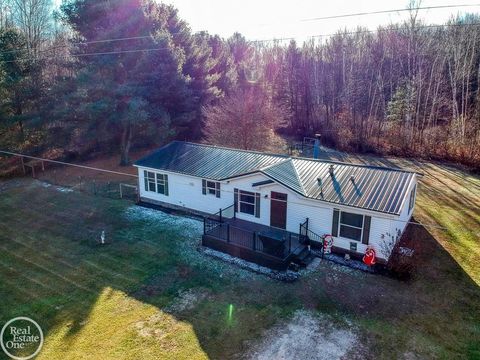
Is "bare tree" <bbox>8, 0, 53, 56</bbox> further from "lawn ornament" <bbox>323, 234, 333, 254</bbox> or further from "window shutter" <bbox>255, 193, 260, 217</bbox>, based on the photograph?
"lawn ornament" <bbox>323, 234, 333, 254</bbox>

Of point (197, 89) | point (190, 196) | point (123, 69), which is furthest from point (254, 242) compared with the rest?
point (197, 89)

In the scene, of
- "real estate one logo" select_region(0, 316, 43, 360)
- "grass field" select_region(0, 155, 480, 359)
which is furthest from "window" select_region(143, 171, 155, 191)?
"real estate one logo" select_region(0, 316, 43, 360)

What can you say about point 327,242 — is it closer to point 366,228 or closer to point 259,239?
point 366,228

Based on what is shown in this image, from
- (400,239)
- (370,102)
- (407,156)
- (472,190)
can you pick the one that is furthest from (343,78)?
(400,239)

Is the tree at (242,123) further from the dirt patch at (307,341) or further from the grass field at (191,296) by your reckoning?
the dirt patch at (307,341)

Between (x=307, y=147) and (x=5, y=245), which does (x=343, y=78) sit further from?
(x=5, y=245)

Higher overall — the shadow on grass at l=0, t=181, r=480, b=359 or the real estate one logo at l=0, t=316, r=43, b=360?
the shadow on grass at l=0, t=181, r=480, b=359
